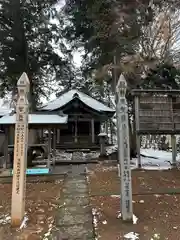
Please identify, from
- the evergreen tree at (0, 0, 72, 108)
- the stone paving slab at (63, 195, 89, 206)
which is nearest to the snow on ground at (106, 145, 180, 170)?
the stone paving slab at (63, 195, 89, 206)

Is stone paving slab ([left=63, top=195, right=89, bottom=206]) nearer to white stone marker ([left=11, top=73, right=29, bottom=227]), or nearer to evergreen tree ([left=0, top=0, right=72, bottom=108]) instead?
white stone marker ([left=11, top=73, right=29, bottom=227])

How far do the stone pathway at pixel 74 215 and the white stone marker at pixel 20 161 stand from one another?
2.48 feet

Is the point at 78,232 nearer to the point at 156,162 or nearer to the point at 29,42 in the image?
the point at 156,162

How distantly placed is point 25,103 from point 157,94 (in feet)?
21.6

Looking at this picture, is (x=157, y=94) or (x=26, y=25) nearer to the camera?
(x=157, y=94)

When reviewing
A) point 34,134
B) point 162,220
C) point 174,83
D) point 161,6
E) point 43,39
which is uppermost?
point 43,39

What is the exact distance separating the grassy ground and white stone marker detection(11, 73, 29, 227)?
1.47m

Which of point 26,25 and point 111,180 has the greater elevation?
point 26,25

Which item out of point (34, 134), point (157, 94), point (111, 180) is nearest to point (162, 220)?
point (111, 180)

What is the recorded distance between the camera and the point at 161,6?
33.3 ft

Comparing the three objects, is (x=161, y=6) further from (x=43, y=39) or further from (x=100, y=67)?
(x=43, y=39)

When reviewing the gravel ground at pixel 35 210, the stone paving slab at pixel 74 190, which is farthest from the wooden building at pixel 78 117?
the stone paving slab at pixel 74 190

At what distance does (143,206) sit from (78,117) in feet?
50.0

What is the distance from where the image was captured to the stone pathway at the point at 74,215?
4.02 metres
